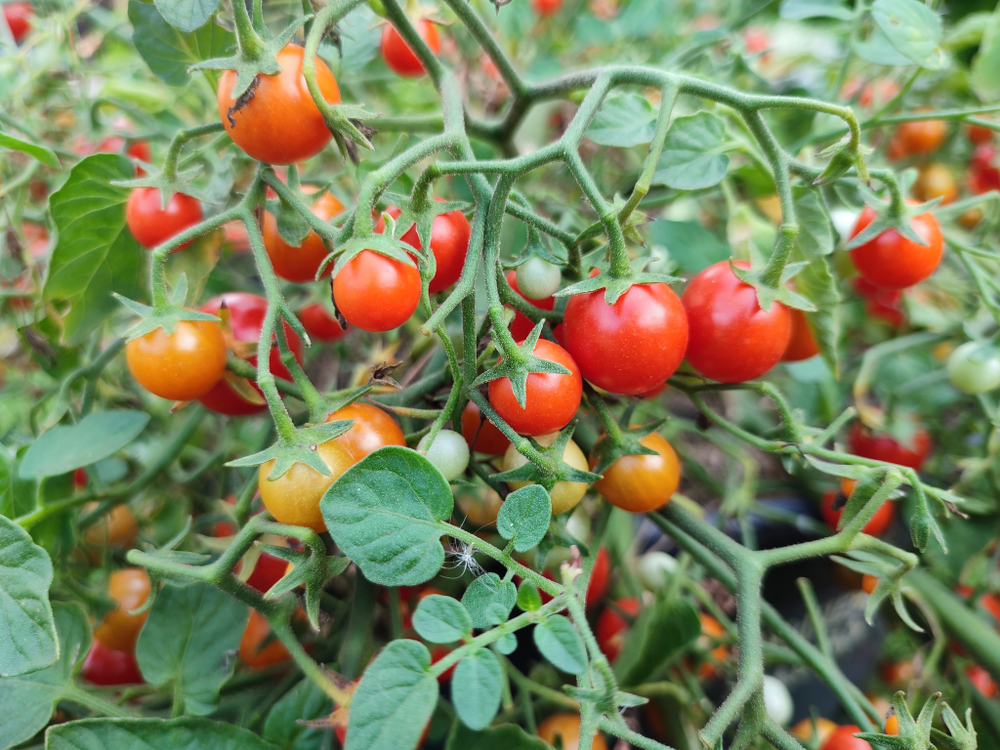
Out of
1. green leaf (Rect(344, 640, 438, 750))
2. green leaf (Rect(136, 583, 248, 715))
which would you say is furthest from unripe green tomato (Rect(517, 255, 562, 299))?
green leaf (Rect(136, 583, 248, 715))

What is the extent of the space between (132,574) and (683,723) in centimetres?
57

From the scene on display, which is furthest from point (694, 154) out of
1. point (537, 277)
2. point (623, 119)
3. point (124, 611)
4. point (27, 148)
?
point (124, 611)

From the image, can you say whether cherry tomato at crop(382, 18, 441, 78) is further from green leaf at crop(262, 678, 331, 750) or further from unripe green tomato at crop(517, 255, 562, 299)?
green leaf at crop(262, 678, 331, 750)

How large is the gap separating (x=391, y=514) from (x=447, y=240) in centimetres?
18

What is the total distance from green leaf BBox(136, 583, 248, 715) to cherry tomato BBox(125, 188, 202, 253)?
0.28 m

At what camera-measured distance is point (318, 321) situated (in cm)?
65

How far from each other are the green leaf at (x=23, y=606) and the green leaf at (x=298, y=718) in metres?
0.16

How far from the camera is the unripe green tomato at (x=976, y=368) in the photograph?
621 millimetres

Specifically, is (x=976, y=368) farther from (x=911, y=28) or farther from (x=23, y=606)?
(x=23, y=606)

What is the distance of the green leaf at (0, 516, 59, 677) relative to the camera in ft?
1.25

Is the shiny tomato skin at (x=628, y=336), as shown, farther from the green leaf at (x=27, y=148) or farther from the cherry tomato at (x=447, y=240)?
the green leaf at (x=27, y=148)

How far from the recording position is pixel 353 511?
35 centimetres

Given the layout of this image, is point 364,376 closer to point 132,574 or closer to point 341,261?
point 341,261

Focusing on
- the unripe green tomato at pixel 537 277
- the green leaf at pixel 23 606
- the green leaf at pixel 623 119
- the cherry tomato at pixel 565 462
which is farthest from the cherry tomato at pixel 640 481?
the green leaf at pixel 23 606
